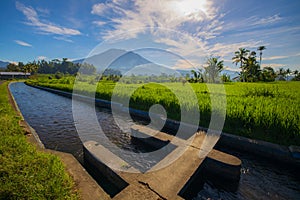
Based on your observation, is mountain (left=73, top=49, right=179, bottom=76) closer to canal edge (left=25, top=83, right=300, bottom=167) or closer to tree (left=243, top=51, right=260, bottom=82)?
canal edge (left=25, top=83, right=300, bottom=167)

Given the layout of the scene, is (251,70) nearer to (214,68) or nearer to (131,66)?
(214,68)

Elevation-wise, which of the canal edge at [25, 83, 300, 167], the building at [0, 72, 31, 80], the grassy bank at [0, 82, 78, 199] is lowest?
the canal edge at [25, 83, 300, 167]

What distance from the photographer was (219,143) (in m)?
4.79

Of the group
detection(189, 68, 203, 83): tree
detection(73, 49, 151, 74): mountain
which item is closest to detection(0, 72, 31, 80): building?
detection(73, 49, 151, 74): mountain

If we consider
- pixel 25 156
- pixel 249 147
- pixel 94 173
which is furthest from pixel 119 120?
pixel 249 147

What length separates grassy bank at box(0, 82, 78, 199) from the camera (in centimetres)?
206

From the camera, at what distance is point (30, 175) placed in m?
2.36

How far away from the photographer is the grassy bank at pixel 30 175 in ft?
6.75

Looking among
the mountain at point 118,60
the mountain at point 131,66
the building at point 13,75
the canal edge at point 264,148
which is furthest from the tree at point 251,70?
the building at point 13,75

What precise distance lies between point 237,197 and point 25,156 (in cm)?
394

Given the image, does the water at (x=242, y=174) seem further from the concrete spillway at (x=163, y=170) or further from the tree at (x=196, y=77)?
the tree at (x=196, y=77)

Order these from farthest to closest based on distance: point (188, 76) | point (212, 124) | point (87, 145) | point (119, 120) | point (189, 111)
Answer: point (188, 76)
point (119, 120)
point (189, 111)
point (212, 124)
point (87, 145)

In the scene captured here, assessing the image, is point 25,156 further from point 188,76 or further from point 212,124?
point 188,76

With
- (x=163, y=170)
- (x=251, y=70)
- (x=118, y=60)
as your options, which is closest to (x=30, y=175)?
(x=163, y=170)
